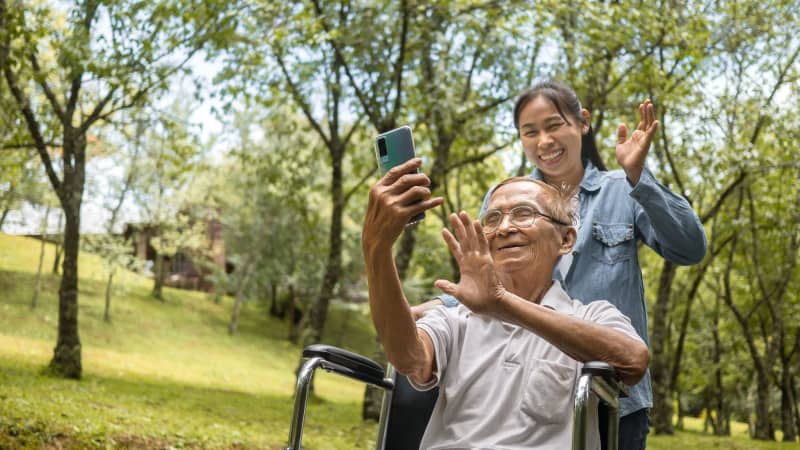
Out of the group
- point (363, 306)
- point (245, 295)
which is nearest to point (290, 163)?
point (363, 306)

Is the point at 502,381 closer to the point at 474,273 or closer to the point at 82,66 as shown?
the point at 474,273

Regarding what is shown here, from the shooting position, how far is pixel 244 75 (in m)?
10.6

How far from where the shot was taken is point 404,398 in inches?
102

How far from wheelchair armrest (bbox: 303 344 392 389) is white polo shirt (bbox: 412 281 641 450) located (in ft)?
0.80

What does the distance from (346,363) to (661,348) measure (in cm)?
1179

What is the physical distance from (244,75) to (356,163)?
2.98 m

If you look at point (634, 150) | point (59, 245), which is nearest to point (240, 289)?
point (59, 245)

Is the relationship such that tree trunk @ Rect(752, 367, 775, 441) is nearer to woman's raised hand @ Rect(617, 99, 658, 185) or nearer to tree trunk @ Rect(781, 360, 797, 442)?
tree trunk @ Rect(781, 360, 797, 442)

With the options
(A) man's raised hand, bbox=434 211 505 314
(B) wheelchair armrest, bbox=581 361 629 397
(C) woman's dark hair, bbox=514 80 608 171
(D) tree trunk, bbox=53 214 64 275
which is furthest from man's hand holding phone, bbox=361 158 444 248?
(D) tree trunk, bbox=53 214 64 275

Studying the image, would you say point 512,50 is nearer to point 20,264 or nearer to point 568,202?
point 568,202

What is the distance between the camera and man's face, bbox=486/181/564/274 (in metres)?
2.28

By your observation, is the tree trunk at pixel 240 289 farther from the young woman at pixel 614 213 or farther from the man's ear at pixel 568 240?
the man's ear at pixel 568 240

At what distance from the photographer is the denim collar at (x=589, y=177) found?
109 inches

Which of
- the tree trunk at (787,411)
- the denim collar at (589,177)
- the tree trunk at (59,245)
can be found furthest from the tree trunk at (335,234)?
the tree trunk at (59,245)
